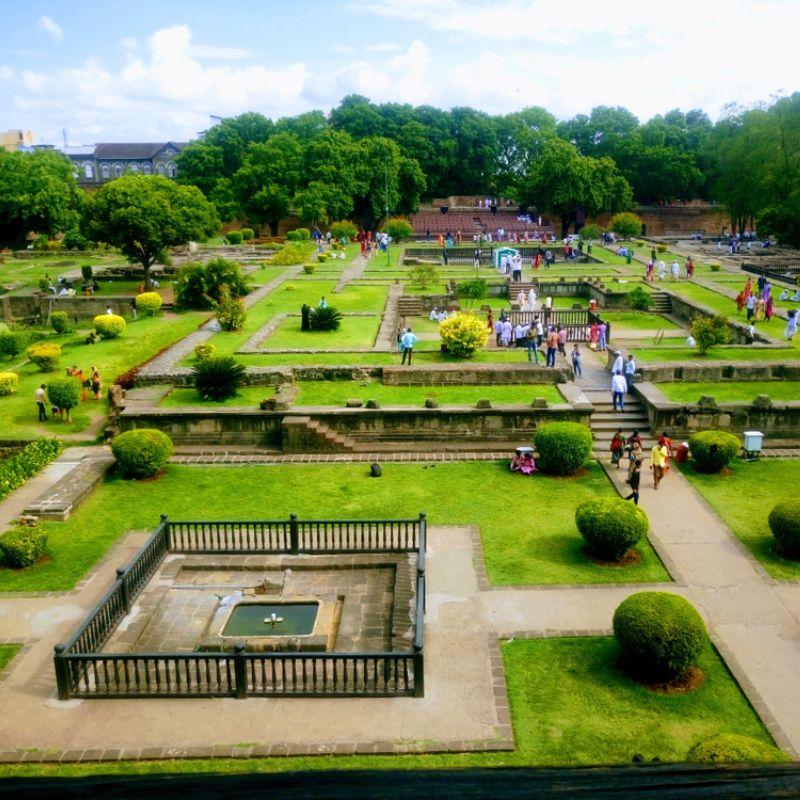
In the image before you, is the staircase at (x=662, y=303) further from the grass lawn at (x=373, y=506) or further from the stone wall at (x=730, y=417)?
the grass lawn at (x=373, y=506)

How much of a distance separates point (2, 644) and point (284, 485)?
6324mm

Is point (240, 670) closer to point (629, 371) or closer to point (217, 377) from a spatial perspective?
point (217, 377)

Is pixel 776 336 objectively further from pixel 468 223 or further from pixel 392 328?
pixel 468 223

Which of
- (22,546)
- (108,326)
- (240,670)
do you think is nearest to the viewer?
(240,670)

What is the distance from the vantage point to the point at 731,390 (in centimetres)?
1972

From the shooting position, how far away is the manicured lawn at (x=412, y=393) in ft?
62.2

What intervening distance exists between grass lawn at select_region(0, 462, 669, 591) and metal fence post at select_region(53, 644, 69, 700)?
10.2 ft

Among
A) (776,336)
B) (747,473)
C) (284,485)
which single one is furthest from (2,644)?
(776,336)

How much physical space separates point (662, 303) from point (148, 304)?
2105 cm

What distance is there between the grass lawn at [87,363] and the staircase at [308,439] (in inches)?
228

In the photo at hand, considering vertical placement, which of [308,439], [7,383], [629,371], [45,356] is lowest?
[308,439]

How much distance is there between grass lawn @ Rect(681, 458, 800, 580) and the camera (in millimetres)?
12398

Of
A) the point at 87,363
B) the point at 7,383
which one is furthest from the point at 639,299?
the point at 7,383

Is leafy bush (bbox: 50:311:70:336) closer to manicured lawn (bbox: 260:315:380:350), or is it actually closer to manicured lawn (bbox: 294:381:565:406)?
manicured lawn (bbox: 260:315:380:350)
